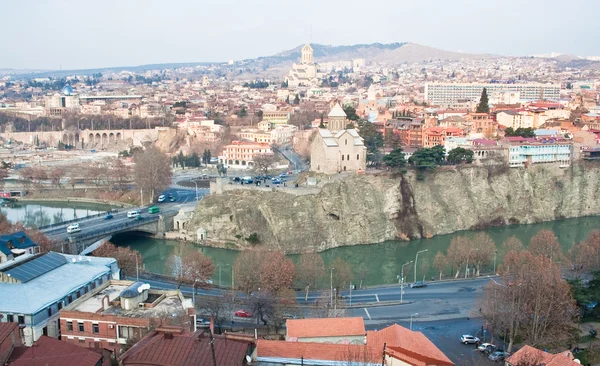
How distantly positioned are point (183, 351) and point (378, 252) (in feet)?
56.1

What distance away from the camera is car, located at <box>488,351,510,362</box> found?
1348 cm

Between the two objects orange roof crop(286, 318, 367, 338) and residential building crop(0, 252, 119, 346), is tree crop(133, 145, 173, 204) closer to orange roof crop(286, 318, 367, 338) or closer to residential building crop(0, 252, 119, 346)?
residential building crop(0, 252, 119, 346)

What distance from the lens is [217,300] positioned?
51.4 feet

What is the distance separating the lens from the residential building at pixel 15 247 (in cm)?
1666

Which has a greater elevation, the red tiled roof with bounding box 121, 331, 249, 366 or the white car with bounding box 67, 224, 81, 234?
the red tiled roof with bounding box 121, 331, 249, 366

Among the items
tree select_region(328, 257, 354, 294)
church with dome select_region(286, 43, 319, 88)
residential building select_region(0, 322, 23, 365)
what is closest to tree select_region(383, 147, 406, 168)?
tree select_region(328, 257, 354, 294)

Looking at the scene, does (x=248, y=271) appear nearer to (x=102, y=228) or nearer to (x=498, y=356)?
(x=498, y=356)

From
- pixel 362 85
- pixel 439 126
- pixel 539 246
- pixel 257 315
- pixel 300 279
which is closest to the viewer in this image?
pixel 257 315

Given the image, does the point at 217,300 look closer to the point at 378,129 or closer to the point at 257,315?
the point at 257,315

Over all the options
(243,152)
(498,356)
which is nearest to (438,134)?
(243,152)

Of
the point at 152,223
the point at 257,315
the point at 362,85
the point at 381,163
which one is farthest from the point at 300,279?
the point at 362,85

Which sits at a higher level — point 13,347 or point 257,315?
point 13,347

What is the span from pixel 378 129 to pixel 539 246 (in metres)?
19.6

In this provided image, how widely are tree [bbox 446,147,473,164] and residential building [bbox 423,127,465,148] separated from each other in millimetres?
3262
